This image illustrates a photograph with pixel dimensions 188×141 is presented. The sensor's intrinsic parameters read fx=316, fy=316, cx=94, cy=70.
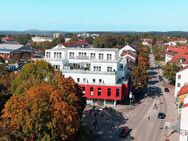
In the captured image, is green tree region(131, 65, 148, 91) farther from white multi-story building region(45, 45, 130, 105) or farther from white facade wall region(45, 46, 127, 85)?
white facade wall region(45, 46, 127, 85)

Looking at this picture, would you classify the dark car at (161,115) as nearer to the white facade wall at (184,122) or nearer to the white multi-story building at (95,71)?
the white multi-story building at (95,71)

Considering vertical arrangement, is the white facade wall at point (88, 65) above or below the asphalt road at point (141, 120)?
above

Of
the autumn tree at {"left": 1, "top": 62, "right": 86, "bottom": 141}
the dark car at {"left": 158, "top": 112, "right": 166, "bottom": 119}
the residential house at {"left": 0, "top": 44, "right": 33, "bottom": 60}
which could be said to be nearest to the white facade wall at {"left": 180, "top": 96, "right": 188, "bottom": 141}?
the autumn tree at {"left": 1, "top": 62, "right": 86, "bottom": 141}

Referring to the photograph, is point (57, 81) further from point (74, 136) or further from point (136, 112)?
point (136, 112)

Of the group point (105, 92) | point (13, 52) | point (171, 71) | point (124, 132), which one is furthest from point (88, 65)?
point (13, 52)

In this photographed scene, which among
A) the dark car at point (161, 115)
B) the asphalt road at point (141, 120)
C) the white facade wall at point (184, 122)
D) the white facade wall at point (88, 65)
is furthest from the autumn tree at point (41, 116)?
the white facade wall at point (88, 65)

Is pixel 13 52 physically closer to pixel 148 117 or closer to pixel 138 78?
pixel 138 78

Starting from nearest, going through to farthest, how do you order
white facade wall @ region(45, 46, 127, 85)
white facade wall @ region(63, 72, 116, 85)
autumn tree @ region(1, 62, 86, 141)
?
autumn tree @ region(1, 62, 86, 141), white facade wall @ region(63, 72, 116, 85), white facade wall @ region(45, 46, 127, 85)

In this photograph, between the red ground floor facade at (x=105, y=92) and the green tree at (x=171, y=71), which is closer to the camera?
the red ground floor facade at (x=105, y=92)
